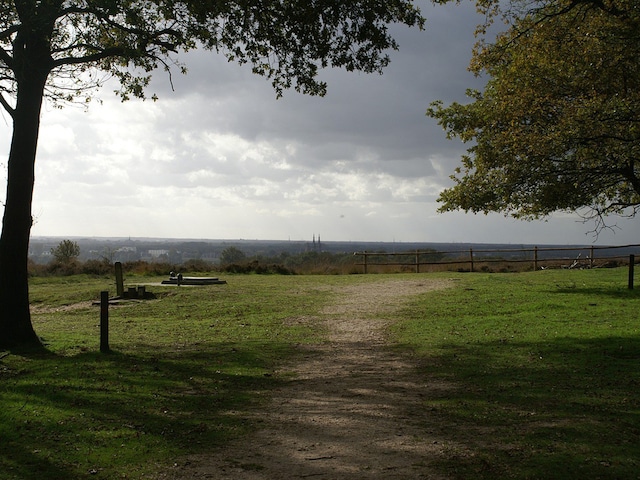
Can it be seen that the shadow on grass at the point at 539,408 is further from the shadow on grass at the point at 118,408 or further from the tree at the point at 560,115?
the tree at the point at 560,115

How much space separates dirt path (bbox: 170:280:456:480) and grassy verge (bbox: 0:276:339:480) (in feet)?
1.38

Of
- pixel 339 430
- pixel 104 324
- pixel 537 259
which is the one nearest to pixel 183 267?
pixel 537 259

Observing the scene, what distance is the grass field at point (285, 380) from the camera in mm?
5086

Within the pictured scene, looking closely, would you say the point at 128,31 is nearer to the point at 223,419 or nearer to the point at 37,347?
the point at 37,347

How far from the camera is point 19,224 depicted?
1037cm

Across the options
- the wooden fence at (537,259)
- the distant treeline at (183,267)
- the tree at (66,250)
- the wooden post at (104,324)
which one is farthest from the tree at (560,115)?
the tree at (66,250)

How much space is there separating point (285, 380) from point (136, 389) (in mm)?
2146

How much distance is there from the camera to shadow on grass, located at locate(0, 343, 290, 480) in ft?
16.7

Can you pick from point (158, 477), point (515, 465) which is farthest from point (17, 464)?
point (515, 465)

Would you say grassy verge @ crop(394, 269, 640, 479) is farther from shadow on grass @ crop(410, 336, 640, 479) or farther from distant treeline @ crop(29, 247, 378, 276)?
distant treeline @ crop(29, 247, 378, 276)

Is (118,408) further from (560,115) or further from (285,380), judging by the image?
(560,115)

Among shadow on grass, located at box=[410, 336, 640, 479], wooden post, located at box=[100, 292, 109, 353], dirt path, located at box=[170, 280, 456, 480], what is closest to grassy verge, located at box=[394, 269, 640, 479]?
shadow on grass, located at box=[410, 336, 640, 479]

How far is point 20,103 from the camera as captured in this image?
10.5m

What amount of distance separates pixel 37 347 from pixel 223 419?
18.0ft
